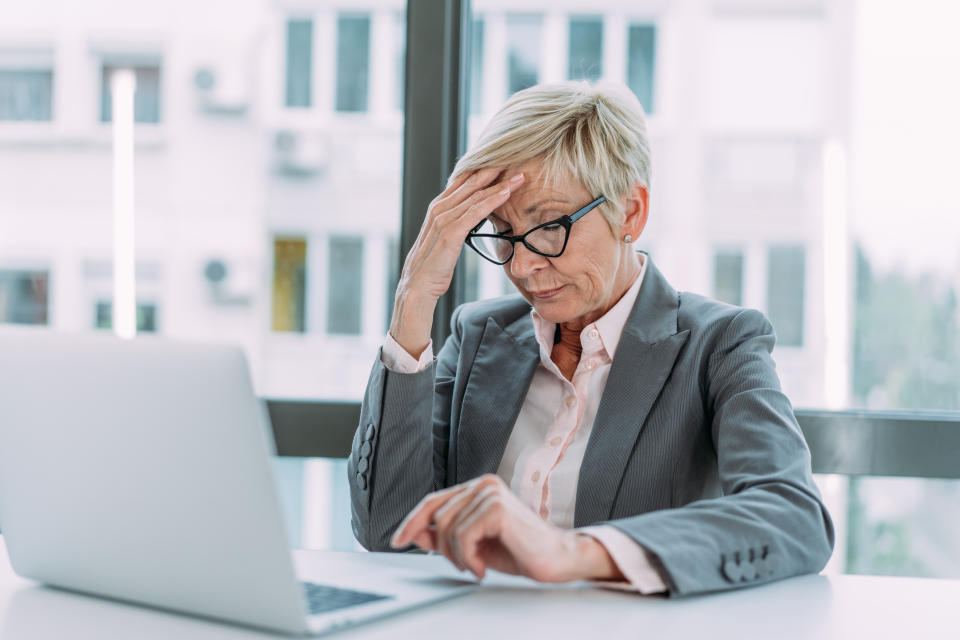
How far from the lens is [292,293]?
2.34 metres

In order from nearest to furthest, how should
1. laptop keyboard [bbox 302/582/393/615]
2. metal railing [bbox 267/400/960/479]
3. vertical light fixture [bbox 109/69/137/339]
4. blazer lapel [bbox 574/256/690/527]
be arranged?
laptop keyboard [bbox 302/582/393/615] < blazer lapel [bbox 574/256/690/527] < metal railing [bbox 267/400/960/479] < vertical light fixture [bbox 109/69/137/339]

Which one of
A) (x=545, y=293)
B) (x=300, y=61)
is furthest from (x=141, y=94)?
(x=545, y=293)

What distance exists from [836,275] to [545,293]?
0.89 meters

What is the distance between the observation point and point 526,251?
145 cm

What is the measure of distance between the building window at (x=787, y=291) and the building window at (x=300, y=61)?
121cm

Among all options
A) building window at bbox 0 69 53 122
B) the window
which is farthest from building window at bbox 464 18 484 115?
building window at bbox 0 69 53 122

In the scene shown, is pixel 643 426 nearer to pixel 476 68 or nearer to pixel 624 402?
pixel 624 402

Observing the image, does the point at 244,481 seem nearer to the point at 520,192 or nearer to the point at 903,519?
the point at 520,192

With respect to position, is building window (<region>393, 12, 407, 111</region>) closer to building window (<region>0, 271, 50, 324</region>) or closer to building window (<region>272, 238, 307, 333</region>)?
building window (<region>272, 238, 307, 333</region>)

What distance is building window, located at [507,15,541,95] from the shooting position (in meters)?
2.13

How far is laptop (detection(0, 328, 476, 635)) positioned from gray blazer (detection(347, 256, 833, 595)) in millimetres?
428

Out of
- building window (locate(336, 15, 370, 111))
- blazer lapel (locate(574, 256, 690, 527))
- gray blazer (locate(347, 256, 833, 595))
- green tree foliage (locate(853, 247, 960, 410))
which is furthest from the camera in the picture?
building window (locate(336, 15, 370, 111))

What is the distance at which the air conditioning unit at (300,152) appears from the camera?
2324 mm

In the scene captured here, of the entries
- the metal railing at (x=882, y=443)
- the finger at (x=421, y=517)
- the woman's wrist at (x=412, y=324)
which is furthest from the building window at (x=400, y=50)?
the finger at (x=421, y=517)
